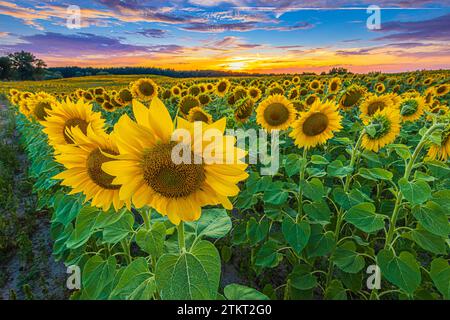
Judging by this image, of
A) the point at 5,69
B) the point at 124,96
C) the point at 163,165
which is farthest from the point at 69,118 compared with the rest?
the point at 5,69

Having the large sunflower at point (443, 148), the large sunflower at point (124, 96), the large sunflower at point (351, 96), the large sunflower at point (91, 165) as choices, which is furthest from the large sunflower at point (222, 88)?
the large sunflower at point (91, 165)

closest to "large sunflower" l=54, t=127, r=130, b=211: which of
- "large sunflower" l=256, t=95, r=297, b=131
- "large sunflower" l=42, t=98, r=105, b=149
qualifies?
"large sunflower" l=42, t=98, r=105, b=149

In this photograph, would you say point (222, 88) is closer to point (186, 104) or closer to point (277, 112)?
point (186, 104)

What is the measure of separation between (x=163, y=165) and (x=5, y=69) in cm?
4123

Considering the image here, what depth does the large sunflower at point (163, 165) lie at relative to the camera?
1.11 m

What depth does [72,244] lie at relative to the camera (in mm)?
1412

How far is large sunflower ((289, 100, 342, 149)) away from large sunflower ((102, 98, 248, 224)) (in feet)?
6.95

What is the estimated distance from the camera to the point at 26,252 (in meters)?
3.23

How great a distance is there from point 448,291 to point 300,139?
1947 mm

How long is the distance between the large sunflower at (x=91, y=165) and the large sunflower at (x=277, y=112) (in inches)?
112

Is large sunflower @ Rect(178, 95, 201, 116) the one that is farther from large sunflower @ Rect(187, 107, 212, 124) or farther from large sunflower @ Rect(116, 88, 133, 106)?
large sunflower @ Rect(116, 88, 133, 106)

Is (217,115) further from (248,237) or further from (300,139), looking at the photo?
(248,237)

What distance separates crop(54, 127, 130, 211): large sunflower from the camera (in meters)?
1.33
